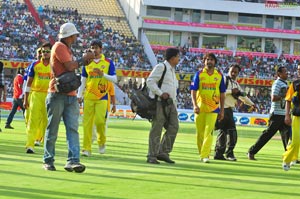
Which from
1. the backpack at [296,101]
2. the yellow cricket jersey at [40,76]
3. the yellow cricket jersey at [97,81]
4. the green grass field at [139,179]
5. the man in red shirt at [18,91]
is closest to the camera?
the green grass field at [139,179]

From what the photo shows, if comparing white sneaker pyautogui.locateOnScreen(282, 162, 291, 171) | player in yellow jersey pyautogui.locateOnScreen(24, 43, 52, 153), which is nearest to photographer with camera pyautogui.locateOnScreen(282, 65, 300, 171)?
white sneaker pyautogui.locateOnScreen(282, 162, 291, 171)

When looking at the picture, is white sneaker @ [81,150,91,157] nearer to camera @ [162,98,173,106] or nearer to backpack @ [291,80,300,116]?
camera @ [162,98,173,106]

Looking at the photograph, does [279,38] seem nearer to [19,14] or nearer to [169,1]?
[169,1]

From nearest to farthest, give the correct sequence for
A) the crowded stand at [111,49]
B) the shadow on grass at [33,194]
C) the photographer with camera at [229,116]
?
the shadow on grass at [33,194]
the photographer with camera at [229,116]
the crowded stand at [111,49]

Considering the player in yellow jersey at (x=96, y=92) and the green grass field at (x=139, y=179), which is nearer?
the green grass field at (x=139, y=179)

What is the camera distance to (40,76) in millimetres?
16672

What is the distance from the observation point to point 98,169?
1287cm

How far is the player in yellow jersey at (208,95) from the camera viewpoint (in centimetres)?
1652

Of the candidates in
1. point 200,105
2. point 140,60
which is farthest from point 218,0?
point 200,105

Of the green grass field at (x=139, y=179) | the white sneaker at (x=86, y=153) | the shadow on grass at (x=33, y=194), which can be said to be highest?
the shadow on grass at (x=33, y=194)

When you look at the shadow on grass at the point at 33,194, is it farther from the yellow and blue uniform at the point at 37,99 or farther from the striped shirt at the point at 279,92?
the striped shirt at the point at 279,92

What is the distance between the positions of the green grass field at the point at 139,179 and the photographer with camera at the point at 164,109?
392mm

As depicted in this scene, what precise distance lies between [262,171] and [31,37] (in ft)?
171

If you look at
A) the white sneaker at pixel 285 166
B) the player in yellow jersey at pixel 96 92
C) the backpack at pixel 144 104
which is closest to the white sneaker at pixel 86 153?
the player in yellow jersey at pixel 96 92
